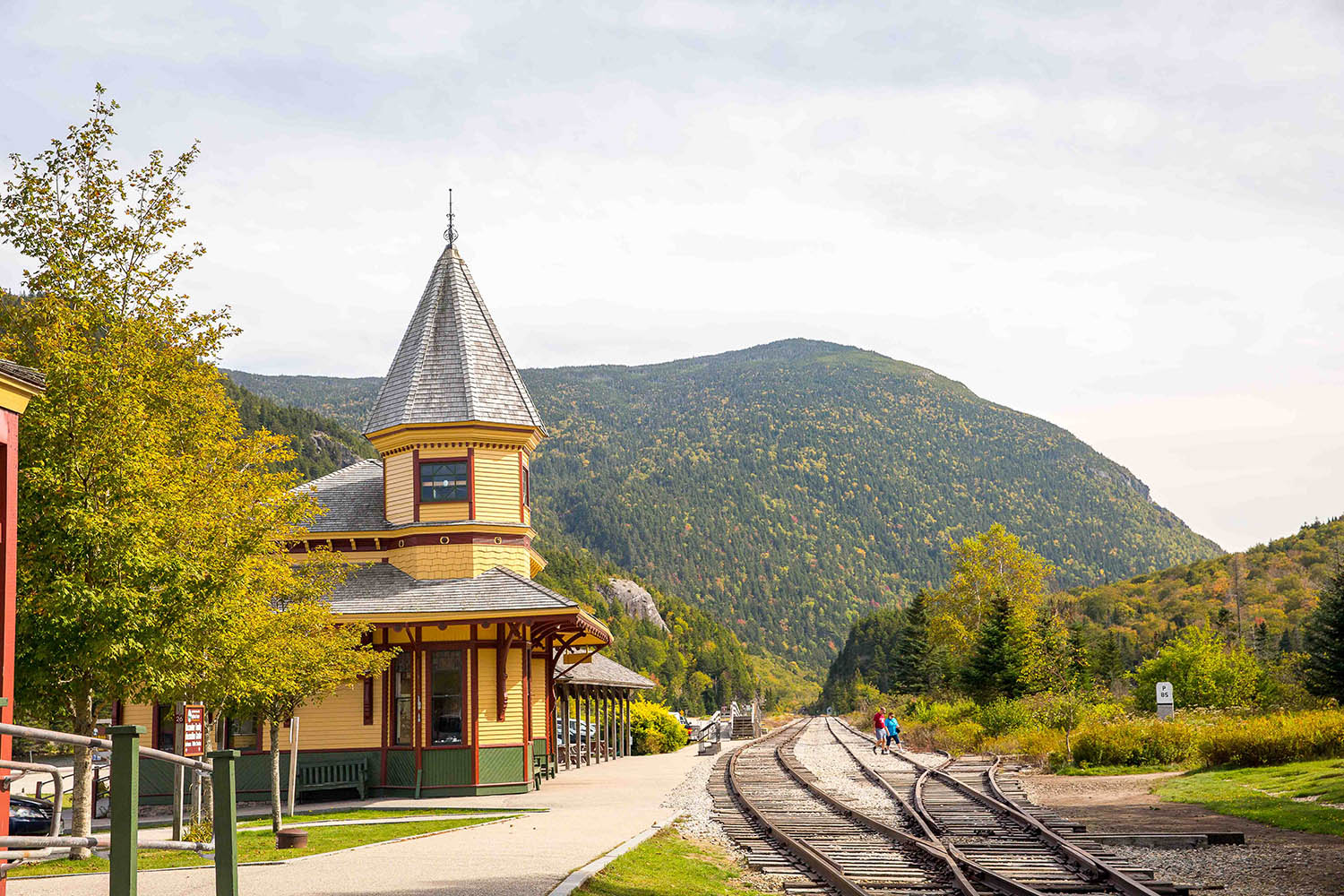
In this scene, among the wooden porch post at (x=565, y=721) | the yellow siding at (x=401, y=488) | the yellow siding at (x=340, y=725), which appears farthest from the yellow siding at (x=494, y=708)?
the wooden porch post at (x=565, y=721)

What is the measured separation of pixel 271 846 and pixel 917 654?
68.5m

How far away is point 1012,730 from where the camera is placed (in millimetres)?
42406

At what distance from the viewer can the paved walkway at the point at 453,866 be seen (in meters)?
12.4

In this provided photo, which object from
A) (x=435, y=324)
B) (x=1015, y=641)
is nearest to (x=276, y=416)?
(x=1015, y=641)

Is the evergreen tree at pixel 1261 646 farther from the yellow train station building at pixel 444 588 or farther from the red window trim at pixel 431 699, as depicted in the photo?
the red window trim at pixel 431 699

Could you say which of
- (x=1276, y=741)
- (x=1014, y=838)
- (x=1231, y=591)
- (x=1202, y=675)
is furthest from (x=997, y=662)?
(x=1231, y=591)

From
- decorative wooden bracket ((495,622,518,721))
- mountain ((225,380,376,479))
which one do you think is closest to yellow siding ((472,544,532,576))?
decorative wooden bracket ((495,622,518,721))

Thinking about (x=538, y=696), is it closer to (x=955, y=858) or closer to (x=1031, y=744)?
(x=1031, y=744)

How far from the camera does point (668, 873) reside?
47.3ft

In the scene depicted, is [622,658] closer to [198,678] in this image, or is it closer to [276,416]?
[276,416]

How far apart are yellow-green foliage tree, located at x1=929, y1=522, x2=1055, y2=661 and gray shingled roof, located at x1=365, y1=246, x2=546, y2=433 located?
46.3 m

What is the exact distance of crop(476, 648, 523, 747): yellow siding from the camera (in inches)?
1062

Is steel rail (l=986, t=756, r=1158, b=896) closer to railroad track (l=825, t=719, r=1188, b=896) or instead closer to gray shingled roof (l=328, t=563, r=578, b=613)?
railroad track (l=825, t=719, r=1188, b=896)

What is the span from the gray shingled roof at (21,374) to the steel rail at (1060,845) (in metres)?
12.7
